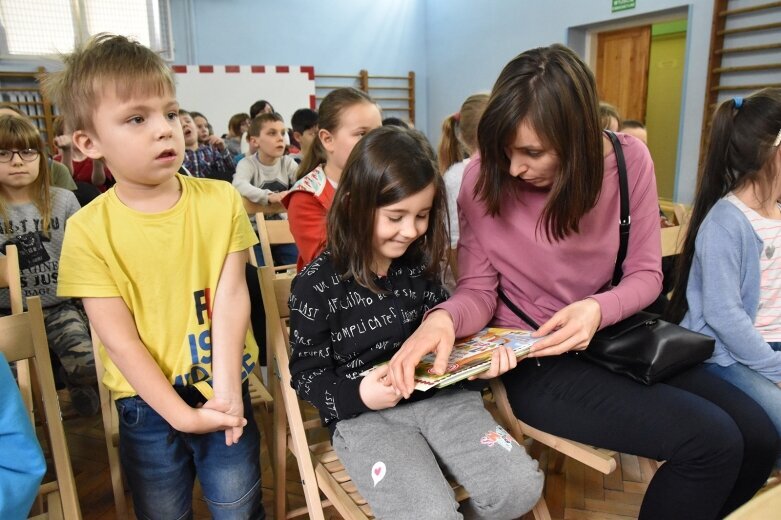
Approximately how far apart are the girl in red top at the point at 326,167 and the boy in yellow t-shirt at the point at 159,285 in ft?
1.55

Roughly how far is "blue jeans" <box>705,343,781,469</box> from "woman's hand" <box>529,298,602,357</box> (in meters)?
0.41

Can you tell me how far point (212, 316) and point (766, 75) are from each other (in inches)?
194

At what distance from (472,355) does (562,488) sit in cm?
96


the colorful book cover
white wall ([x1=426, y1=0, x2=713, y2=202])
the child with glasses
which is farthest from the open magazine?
white wall ([x1=426, y1=0, x2=713, y2=202])

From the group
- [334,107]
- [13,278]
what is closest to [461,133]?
[334,107]

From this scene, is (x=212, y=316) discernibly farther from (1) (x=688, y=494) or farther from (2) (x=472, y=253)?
(1) (x=688, y=494)

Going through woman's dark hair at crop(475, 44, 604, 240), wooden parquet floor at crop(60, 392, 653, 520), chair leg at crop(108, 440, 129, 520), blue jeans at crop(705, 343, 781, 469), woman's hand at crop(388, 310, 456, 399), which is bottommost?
wooden parquet floor at crop(60, 392, 653, 520)

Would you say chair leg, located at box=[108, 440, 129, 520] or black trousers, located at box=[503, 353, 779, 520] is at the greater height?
black trousers, located at box=[503, 353, 779, 520]

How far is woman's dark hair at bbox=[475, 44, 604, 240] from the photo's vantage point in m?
1.11

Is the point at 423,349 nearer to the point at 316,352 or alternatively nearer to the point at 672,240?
the point at 316,352

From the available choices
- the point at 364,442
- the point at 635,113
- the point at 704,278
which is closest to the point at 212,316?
the point at 364,442

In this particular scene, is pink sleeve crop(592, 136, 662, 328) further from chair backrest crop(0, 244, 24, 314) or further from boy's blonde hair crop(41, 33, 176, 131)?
chair backrest crop(0, 244, 24, 314)

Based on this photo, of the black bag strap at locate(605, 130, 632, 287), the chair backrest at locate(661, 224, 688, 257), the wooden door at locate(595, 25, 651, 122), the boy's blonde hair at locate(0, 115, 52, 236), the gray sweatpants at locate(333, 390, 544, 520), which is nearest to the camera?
the gray sweatpants at locate(333, 390, 544, 520)

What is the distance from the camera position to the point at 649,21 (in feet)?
17.5
